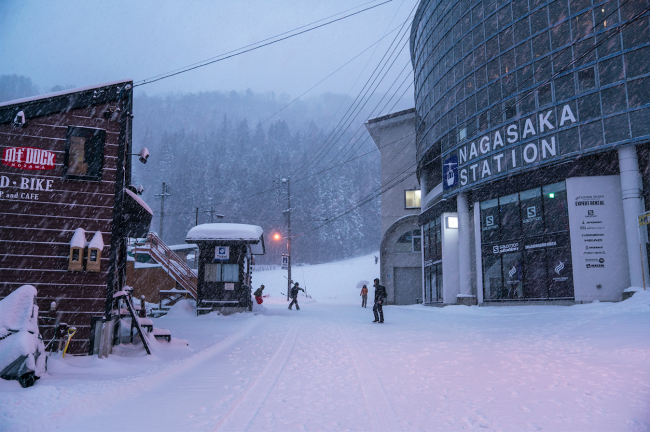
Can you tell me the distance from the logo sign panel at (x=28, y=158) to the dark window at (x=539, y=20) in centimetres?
2193

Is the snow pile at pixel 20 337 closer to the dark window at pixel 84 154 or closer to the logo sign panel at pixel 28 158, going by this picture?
the dark window at pixel 84 154

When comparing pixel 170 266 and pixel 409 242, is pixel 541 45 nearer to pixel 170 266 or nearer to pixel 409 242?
pixel 409 242

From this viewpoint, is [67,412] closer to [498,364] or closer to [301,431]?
[301,431]

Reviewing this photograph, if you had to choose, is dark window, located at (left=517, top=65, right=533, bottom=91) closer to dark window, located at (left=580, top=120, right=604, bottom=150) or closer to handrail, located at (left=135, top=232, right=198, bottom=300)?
dark window, located at (left=580, top=120, right=604, bottom=150)

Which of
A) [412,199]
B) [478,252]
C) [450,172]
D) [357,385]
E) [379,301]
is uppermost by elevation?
[412,199]

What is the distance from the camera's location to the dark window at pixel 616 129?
61.5ft

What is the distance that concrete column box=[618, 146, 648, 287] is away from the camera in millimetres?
18578

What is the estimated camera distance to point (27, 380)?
6.34 metres

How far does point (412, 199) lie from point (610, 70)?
23.1 meters

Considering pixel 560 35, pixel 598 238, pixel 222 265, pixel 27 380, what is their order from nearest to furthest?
pixel 27 380 → pixel 598 238 → pixel 560 35 → pixel 222 265

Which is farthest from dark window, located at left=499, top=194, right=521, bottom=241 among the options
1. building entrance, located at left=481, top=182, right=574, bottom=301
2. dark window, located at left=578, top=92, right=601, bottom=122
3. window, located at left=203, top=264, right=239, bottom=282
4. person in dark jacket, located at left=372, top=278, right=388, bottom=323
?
window, located at left=203, top=264, right=239, bottom=282

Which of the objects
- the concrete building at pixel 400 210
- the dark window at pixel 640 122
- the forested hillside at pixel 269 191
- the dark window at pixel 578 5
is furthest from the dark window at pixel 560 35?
the forested hillside at pixel 269 191

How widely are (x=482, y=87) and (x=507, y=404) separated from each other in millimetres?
22550

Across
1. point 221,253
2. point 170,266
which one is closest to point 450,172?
point 221,253
